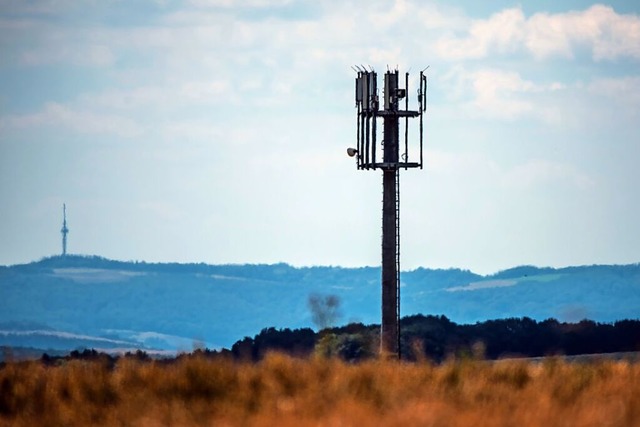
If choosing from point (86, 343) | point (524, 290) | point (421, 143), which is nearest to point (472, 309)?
point (524, 290)

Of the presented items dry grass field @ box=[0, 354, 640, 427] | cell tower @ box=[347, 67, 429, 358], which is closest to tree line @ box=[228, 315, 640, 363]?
cell tower @ box=[347, 67, 429, 358]

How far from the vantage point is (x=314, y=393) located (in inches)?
906

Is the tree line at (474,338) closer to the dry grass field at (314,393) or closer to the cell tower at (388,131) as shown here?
the cell tower at (388,131)

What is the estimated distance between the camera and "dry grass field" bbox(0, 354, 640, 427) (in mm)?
20750

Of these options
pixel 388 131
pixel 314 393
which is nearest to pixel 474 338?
pixel 388 131

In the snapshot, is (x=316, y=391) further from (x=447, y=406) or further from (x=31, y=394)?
(x=31, y=394)

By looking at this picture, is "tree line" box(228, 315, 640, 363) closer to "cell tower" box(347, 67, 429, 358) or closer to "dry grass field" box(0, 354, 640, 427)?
"cell tower" box(347, 67, 429, 358)

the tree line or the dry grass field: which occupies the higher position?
the tree line

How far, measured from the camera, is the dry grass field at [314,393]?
20750 millimetres

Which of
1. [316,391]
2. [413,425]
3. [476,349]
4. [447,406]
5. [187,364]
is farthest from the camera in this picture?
[476,349]

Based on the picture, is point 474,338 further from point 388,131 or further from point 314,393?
→ point 314,393

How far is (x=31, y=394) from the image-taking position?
24438 mm

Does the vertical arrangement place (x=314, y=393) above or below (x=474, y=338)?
below

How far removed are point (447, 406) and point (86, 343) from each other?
7024 inches
